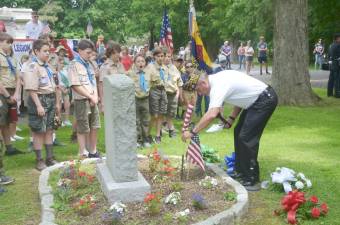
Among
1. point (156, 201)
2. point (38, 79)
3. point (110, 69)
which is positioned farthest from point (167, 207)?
point (110, 69)

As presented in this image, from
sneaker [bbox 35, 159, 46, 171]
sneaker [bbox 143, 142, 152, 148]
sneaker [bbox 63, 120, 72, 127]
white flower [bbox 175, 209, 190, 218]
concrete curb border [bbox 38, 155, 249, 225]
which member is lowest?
sneaker [bbox 63, 120, 72, 127]

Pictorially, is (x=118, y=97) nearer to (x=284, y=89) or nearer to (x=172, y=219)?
(x=172, y=219)

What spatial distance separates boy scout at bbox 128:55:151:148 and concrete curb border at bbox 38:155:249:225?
2.55m

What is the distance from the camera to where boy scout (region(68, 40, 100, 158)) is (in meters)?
7.39

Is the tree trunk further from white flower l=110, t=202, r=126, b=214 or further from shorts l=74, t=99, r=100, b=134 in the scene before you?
white flower l=110, t=202, r=126, b=214

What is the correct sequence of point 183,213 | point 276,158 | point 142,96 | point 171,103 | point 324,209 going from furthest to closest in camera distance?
point 171,103 < point 142,96 < point 276,158 < point 324,209 < point 183,213

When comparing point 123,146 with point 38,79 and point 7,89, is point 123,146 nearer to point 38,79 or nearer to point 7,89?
point 38,79

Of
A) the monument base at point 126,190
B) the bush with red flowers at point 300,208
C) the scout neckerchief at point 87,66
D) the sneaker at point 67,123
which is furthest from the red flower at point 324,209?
the sneaker at point 67,123

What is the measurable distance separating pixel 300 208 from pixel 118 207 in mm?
2001

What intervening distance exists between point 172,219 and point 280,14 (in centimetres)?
1024

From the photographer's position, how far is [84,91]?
740 centimetres

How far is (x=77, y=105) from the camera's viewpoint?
7.55 meters

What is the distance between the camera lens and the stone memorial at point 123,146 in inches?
217

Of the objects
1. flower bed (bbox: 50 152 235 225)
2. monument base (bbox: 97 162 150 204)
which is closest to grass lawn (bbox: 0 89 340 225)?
flower bed (bbox: 50 152 235 225)
